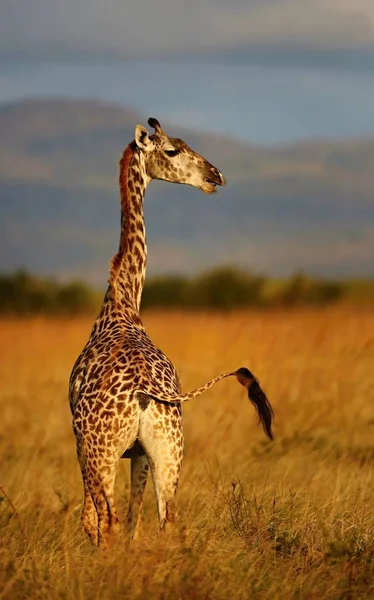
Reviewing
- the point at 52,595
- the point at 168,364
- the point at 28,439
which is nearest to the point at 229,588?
the point at 52,595

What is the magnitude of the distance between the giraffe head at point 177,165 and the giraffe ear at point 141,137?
0.03 meters

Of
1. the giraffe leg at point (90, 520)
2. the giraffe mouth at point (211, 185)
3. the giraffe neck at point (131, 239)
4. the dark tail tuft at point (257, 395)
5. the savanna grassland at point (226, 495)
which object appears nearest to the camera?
the savanna grassland at point (226, 495)

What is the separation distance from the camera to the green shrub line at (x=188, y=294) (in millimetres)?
38812

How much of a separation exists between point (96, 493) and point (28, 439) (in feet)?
20.0

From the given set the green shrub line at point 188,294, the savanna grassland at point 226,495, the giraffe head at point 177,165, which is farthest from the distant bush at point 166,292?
the giraffe head at point 177,165

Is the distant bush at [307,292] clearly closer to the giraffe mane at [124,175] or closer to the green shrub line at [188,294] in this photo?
the green shrub line at [188,294]

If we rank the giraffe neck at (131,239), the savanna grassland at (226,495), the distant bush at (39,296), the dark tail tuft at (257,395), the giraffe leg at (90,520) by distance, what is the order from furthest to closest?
the distant bush at (39,296), the giraffe neck at (131,239), the dark tail tuft at (257,395), the giraffe leg at (90,520), the savanna grassland at (226,495)

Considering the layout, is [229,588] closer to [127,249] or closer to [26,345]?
[127,249]

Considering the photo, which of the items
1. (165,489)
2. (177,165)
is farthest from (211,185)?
(165,489)

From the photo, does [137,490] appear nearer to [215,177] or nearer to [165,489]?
[165,489]

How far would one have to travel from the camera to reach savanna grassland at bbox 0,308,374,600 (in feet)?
18.1

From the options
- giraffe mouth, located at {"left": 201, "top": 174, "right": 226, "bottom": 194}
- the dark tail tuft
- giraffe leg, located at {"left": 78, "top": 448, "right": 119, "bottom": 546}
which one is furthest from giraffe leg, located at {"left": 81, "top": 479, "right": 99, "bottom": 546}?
giraffe mouth, located at {"left": 201, "top": 174, "right": 226, "bottom": 194}

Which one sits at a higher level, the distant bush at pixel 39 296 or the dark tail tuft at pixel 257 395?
the distant bush at pixel 39 296

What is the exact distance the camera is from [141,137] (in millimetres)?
7504
